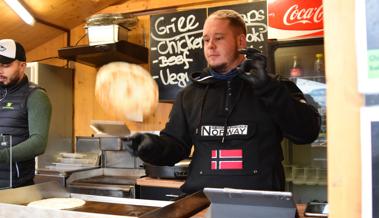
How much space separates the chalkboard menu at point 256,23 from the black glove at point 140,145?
1733 mm

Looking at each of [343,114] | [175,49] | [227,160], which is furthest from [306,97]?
[343,114]

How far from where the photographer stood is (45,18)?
12.5 ft

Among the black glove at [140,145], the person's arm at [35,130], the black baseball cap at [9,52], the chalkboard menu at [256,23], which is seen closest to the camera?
the black glove at [140,145]

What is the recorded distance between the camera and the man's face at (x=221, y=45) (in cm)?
158

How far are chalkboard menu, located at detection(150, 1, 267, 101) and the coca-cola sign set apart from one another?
529 mm

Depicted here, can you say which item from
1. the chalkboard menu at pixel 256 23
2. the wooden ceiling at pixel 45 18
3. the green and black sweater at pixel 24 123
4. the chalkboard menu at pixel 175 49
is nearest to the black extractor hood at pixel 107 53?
the chalkboard menu at pixel 175 49

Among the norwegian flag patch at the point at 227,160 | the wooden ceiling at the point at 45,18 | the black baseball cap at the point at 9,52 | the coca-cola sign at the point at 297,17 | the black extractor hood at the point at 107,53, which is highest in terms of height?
the wooden ceiling at the point at 45,18

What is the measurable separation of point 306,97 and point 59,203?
5.95ft

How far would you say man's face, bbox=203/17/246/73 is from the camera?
1585mm

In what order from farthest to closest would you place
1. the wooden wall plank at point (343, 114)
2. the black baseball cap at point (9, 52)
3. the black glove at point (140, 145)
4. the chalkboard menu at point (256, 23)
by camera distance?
the chalkboard menu at point (256, 23) → the black baseball cap at point (9, 52) → the black glove at point (140, 145) → the wooden wall plank at point (343, 114)

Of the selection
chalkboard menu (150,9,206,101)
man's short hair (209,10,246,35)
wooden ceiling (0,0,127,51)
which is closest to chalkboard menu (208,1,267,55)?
chalkboard menu (150,9,206,101)

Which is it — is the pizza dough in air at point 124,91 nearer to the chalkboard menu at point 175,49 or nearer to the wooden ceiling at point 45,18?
the chalkboard menu at point 175,49

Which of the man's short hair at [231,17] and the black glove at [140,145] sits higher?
the man's short hair at [231,17]

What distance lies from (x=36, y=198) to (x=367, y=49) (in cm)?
143
